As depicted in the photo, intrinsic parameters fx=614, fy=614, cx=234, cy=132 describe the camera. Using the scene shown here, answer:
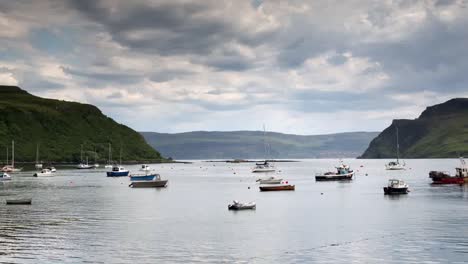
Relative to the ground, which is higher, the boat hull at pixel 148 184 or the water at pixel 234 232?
the boat hull at pixel 148 184

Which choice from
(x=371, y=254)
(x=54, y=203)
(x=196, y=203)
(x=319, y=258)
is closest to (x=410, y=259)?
(x=371, y=254)

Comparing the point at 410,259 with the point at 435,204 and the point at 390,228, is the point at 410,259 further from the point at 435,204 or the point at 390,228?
the point at 435,204

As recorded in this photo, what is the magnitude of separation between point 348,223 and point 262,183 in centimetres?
10002

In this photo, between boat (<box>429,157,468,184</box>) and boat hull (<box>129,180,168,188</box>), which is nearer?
boat hull (<box>129,180,168,188</box>)

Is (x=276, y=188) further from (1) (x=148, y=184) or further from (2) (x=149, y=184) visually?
(1) (x=148, y=184)

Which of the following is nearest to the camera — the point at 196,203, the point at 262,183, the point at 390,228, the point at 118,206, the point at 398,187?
the point at 390,228

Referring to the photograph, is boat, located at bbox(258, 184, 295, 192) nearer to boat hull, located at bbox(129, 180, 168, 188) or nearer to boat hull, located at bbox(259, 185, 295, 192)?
boat hull, located at bbox(259, 185, 295, 192)

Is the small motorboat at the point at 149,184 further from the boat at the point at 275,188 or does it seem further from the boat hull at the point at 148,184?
the boat at the point at 275,188

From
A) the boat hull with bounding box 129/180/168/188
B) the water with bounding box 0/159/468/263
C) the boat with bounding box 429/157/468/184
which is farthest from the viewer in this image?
the boat with bounding box 429/157/468/184

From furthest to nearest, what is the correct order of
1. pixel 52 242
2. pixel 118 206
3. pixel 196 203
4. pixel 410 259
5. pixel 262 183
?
pixel 262 183, pixel 196 203, pixel 118 206, pixel 52 242, pixel 410 259

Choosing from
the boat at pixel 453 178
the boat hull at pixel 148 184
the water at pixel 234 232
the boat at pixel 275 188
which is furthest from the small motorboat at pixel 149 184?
the boat at pixel 453 178

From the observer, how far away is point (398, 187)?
481ft

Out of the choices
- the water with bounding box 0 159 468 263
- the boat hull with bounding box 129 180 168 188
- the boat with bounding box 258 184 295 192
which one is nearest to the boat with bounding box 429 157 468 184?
the boat with bounding box 258 184 295 192

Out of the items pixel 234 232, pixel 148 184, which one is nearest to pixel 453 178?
pixel 148 184
